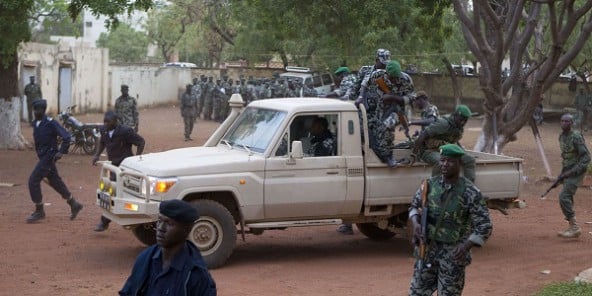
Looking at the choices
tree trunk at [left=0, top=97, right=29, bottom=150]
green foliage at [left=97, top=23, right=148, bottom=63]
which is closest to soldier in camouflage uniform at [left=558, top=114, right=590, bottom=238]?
tree trunk at [left=0, top=97, right=29, bottom=150]

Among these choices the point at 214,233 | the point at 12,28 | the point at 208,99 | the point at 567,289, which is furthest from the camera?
the point at 208,99

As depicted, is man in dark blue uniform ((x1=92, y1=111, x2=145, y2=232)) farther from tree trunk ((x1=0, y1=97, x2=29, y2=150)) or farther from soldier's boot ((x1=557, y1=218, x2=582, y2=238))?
tree trunk ((x1=0, y1=97, x2=29, y2=150))

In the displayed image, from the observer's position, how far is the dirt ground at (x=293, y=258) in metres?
9.66

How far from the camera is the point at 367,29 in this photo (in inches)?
1079

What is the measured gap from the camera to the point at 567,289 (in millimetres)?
9109

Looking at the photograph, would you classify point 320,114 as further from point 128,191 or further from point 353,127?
point 128,191

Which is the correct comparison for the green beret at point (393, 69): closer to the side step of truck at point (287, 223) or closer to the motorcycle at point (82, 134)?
the side step of truck at point (287, 223)

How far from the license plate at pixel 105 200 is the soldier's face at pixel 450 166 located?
5.06 metres

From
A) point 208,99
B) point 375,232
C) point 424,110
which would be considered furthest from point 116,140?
point 208,99

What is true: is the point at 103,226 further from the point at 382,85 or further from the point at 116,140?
the point at 382,85

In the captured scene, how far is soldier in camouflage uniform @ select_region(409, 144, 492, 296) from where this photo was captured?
671cm

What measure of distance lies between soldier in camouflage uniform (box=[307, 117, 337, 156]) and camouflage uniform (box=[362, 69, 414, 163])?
51cm

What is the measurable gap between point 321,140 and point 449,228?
4.44 meters

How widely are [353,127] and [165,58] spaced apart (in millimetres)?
53860
